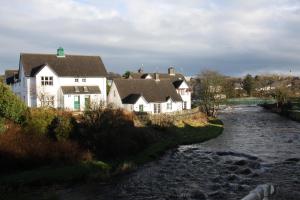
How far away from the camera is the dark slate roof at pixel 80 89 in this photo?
55.9 m

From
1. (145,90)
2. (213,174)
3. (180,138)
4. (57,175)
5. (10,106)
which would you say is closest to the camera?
(57,175)

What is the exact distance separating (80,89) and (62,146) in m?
26.8

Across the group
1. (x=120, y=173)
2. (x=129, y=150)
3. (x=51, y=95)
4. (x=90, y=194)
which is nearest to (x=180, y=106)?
(x=51, y=95)

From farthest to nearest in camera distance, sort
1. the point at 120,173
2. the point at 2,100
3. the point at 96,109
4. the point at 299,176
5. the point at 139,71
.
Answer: the point at 139,71, the point at 96,109, the point at 2,100, the point at 120,173, the point at 299,176

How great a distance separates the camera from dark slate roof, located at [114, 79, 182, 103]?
64062mm

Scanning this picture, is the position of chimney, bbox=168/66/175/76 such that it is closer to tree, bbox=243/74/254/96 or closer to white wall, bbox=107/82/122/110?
white wall, bbox=107/82/122/110

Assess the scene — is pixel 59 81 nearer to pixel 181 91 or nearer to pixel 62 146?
pixel 62 146

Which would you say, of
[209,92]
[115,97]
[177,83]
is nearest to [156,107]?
[115,97]

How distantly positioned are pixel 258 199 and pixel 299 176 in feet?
74.9

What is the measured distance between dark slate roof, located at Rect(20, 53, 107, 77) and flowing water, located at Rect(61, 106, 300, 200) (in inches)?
918

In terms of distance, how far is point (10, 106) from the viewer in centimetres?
3189

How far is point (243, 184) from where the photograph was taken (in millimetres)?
24938

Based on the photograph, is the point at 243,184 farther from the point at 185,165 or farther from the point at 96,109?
the point at 96,109

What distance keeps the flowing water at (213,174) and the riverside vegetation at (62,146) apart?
2280 mm
